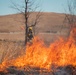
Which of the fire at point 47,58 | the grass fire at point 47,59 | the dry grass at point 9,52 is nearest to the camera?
the grass fire at point 47,59

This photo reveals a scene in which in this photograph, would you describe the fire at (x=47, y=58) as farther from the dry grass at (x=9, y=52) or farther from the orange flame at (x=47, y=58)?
the dry grass at (x=9, y=52)

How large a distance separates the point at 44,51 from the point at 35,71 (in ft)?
7.79

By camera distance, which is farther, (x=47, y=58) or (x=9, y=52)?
(x=9, y=52)

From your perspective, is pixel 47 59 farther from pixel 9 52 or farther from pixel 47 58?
pixel 9 52

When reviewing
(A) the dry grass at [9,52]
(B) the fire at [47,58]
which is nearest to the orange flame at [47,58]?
(B) the fire at [47,58]

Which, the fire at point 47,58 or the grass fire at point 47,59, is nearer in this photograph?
the grass fire at point 47,59

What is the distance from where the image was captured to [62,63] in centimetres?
1038

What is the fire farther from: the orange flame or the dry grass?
the dry grass

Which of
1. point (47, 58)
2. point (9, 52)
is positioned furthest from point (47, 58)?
point (9, 52)

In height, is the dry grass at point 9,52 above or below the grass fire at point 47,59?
below

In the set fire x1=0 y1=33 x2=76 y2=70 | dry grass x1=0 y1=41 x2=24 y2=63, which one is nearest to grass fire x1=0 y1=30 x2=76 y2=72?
fire x1=0 y1=33 x2=76 y2=70

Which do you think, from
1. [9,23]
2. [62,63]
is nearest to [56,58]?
[62,63]

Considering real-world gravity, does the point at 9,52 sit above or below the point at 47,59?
below

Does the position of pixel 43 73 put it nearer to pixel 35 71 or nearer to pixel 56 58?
pixel 35 71
